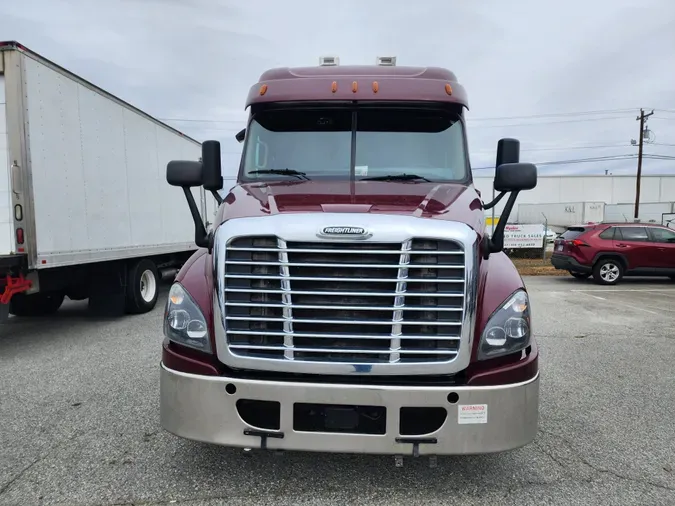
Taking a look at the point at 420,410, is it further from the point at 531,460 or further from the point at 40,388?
the point at 40,388

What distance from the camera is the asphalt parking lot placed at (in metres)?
2.81

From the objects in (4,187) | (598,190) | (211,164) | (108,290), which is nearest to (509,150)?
(211,164)

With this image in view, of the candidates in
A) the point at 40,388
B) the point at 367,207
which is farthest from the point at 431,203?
the point at 40,388

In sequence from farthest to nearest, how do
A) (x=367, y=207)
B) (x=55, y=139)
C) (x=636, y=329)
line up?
1. (x=636, y=329)
2. (x=55, y=139)
3. (x=367, y=207)

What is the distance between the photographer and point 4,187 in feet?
17.6

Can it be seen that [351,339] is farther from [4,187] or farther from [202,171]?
[4,187]

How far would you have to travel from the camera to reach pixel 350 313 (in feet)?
8.65

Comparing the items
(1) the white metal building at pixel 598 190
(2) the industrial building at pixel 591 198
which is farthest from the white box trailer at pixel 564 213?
(1) the white metal building at pixel 598 190

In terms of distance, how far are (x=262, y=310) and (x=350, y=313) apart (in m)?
0.49

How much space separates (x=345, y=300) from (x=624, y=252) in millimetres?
13288

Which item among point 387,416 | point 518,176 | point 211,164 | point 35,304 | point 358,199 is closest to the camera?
point 387,416

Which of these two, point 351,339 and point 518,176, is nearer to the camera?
point 351,339

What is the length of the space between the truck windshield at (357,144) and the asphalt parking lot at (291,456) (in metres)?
2.06

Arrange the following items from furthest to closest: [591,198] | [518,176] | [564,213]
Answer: [591,198] < [564,213] < [518,176]
